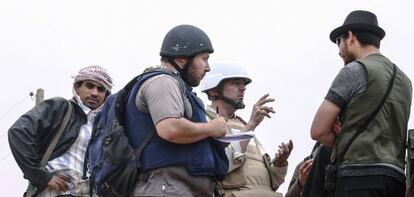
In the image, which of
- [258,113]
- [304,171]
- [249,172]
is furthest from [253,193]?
[258,113]

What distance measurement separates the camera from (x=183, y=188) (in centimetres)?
561

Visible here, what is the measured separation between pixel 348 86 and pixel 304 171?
3.88ft

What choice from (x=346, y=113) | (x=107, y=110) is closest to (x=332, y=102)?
(x=346, y=113)

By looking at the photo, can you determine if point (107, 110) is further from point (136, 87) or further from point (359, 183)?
point (359, 183)

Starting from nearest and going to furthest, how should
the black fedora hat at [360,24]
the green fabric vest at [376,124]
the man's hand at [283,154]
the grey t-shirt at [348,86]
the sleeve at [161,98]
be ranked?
the sleeve at [161,98] → the green fabric vest at [376,124] → the grey t-shirt at [348,86] → the black fedora hat at [360,24] → the man's hand at [283,154]

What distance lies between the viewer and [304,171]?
269 inches

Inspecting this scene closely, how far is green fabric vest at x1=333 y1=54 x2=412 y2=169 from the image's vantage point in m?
5.75

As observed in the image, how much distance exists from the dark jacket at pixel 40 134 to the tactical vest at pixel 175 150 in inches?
71.1

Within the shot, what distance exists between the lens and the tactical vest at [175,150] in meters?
5.62

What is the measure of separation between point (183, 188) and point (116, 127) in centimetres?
62

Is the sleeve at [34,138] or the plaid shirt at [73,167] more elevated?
the sleeve at [34,138]

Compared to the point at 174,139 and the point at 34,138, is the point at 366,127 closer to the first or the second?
the point at 174,139

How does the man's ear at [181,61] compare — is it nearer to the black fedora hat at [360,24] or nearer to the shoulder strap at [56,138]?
the black fedora hat at [360,24]

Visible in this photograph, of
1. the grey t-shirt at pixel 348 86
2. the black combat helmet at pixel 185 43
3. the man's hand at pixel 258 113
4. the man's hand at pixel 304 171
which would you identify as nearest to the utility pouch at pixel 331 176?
the grey t-shirt at pixel 348 86
